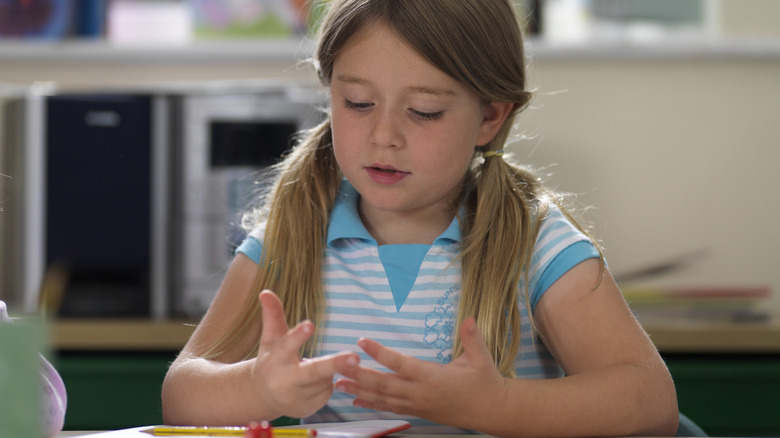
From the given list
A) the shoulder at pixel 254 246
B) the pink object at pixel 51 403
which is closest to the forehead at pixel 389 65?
the shoulder at pixel 254 246

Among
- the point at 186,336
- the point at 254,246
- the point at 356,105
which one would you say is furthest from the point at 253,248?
the point at 186,336

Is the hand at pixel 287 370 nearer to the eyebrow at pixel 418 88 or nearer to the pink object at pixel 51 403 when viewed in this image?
the pink object at pixel 51 403

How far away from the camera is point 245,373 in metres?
0.85

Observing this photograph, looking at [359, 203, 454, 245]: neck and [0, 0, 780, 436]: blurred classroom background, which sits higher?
[0, 0, 780, 436]: blurred classroom background

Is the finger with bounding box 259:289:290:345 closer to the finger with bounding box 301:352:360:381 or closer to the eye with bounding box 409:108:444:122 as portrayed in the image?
the finger with bounding box 301:352:360:381

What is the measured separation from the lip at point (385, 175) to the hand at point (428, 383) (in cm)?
29

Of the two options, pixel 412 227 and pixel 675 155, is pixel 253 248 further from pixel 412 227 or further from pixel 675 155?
pixel 675 155

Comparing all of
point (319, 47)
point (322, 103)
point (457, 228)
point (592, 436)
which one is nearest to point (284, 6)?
point (322, 103)

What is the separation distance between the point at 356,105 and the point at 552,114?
1.21 meters

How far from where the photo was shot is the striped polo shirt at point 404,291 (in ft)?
3.38

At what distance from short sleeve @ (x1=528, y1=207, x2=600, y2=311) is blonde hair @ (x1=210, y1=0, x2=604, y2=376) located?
0.04 ft

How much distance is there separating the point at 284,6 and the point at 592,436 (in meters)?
1.65

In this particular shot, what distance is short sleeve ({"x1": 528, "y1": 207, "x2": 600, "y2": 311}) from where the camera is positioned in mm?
996

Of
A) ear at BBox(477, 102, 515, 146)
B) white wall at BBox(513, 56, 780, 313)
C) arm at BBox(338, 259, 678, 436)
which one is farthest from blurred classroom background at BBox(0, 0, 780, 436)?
arm at BBox(338, 259, 678, 436)
